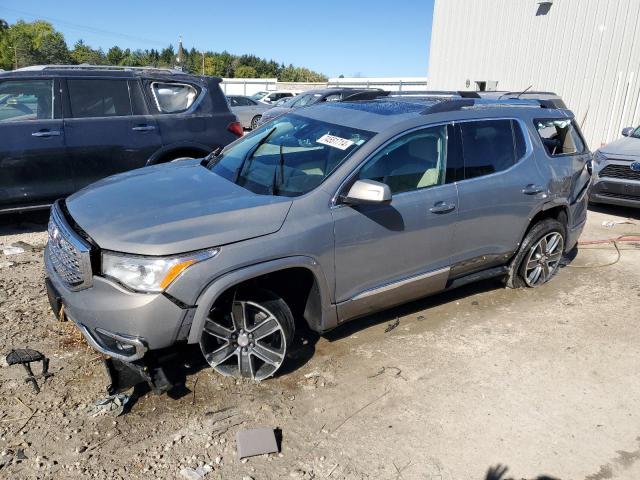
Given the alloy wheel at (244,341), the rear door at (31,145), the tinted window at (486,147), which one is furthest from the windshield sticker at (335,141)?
the rear door at (31,145)

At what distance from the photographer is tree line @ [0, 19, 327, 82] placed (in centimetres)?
7964

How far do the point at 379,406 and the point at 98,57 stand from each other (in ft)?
340

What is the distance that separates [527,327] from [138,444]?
3246mm

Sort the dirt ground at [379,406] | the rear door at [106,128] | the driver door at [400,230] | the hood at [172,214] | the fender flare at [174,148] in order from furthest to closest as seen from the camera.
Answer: the fender flare at [174,148]
the rear door at [106,128]
the driver door at [400,230]
the hood at [172,214]
the dirt ground at [379,406]

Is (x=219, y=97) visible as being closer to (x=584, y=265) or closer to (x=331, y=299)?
(x=331, y=299)

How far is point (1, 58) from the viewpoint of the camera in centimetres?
7462

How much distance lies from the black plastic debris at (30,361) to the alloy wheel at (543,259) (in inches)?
164

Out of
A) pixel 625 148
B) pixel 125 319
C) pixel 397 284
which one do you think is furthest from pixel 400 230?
pixel 625 148

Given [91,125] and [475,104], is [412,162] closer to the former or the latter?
[475,104]

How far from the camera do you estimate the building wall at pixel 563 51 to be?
1348cm

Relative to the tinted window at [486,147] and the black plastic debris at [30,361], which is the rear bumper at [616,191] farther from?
the black plastic debris at [30,361]

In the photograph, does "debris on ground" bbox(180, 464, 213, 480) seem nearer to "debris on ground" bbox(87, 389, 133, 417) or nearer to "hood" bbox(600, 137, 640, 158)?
"debris on ground" bbox(87, 389, 133, 417)

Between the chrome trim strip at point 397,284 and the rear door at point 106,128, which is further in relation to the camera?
the rear door at point 106,128

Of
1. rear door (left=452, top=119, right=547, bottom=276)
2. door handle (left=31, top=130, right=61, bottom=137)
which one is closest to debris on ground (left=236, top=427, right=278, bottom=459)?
rear door (left=452, top=119, right=547, bottom=276)
